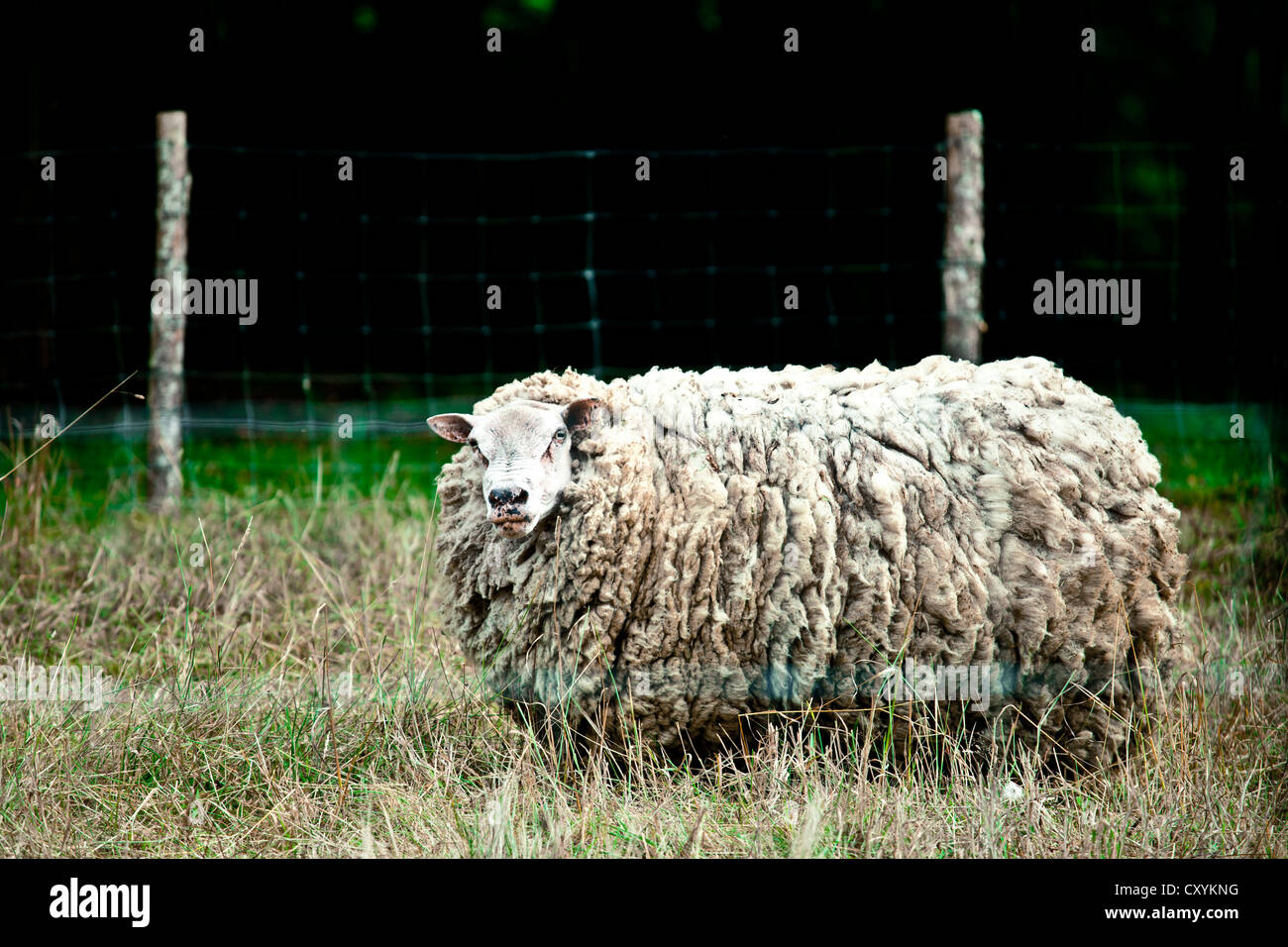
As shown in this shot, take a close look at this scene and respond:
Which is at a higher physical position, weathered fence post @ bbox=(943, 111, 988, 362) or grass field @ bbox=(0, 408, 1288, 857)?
weathered fence post @ bbox=(943, 111, 988, 362)

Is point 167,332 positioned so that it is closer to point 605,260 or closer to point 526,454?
point 526,454

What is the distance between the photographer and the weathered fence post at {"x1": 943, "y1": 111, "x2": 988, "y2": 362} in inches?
205

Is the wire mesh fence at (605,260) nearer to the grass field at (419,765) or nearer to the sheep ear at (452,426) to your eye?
the grass field at (419,765)

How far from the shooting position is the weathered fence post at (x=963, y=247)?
5215mm

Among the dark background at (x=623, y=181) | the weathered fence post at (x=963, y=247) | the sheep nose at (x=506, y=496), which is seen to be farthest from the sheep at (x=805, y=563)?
the dark background at (x=623, y=181)

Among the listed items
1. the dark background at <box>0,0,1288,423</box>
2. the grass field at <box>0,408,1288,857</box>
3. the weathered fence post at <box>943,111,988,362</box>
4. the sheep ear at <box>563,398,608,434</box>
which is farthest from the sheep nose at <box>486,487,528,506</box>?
the dark background at <box>0,0,1288,423</box>

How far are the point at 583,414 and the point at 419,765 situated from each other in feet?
3.32

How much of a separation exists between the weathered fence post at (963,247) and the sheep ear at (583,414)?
2.41 metres

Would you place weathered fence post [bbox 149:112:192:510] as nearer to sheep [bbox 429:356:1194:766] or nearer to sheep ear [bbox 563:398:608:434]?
sheep [bbox 429:356:1194:766]

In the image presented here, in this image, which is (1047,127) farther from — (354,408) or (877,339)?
(354,408)

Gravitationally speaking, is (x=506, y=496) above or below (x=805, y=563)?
above

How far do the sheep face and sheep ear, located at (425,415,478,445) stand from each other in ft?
→ 0.11

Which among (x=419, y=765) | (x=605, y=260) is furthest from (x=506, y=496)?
(x=605, y=260)

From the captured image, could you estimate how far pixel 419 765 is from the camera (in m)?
3.17
